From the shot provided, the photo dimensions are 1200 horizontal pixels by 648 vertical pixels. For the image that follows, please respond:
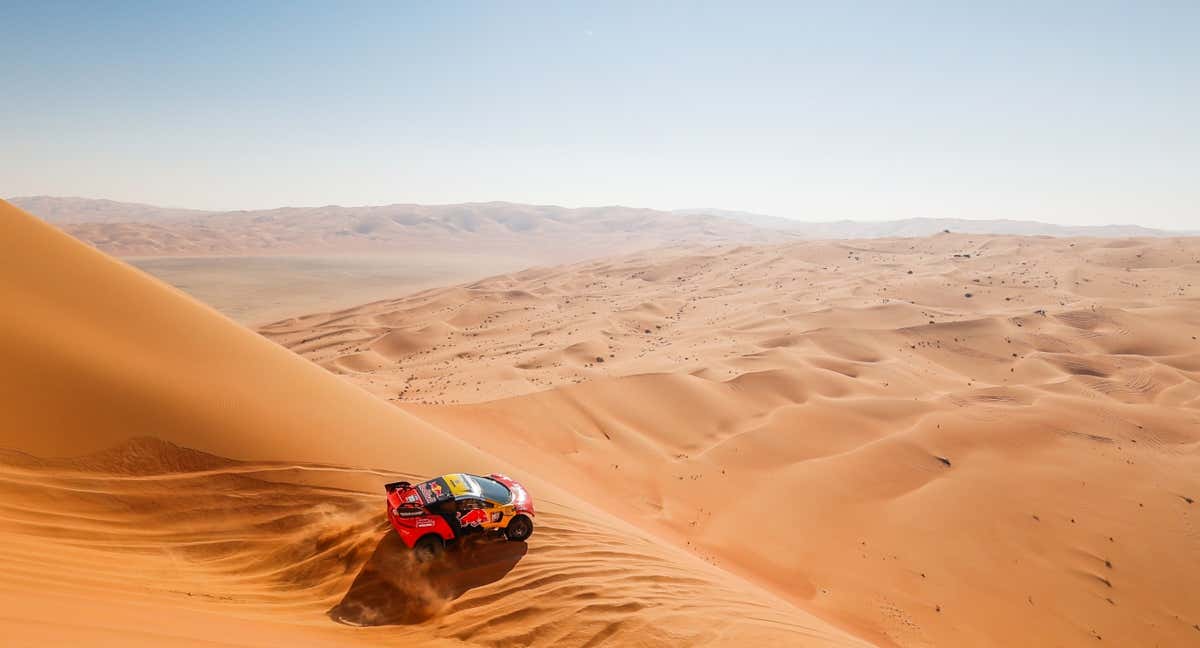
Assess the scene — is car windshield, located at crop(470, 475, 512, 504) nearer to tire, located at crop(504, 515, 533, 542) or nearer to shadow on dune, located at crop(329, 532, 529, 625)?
tire, located at crop(504, 515, 533, 542)

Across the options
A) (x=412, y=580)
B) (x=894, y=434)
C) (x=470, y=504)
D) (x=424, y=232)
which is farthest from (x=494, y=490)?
(x=424, y=232)

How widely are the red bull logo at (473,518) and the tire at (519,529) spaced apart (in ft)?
1.18

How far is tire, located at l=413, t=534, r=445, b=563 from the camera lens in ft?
20.0

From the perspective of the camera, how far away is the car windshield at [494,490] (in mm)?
6457

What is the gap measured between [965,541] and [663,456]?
6.12m

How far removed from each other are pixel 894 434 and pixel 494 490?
11.3 metres

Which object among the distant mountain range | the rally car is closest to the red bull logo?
the rally car

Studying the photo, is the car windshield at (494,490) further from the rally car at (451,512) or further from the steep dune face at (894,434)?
the steep dune face at (894,434)

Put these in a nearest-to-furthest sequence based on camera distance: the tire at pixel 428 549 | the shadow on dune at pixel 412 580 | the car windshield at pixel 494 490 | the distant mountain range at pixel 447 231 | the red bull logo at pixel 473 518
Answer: the shadow on dune at pixel 412 580 → the tire at pixel 428 549 → the red bull logo at pixel 473 518 → the car windshield at pixel 494 490 → the distant mountain range at pixel 447 231

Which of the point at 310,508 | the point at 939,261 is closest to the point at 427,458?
the point at 310,508

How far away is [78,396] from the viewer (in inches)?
270

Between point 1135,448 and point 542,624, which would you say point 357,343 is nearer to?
point 542,624

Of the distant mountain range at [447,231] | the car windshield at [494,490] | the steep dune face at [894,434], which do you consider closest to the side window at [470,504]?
the car windshield at [494,490]

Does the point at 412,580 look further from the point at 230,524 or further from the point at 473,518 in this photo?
the point at 230,524
